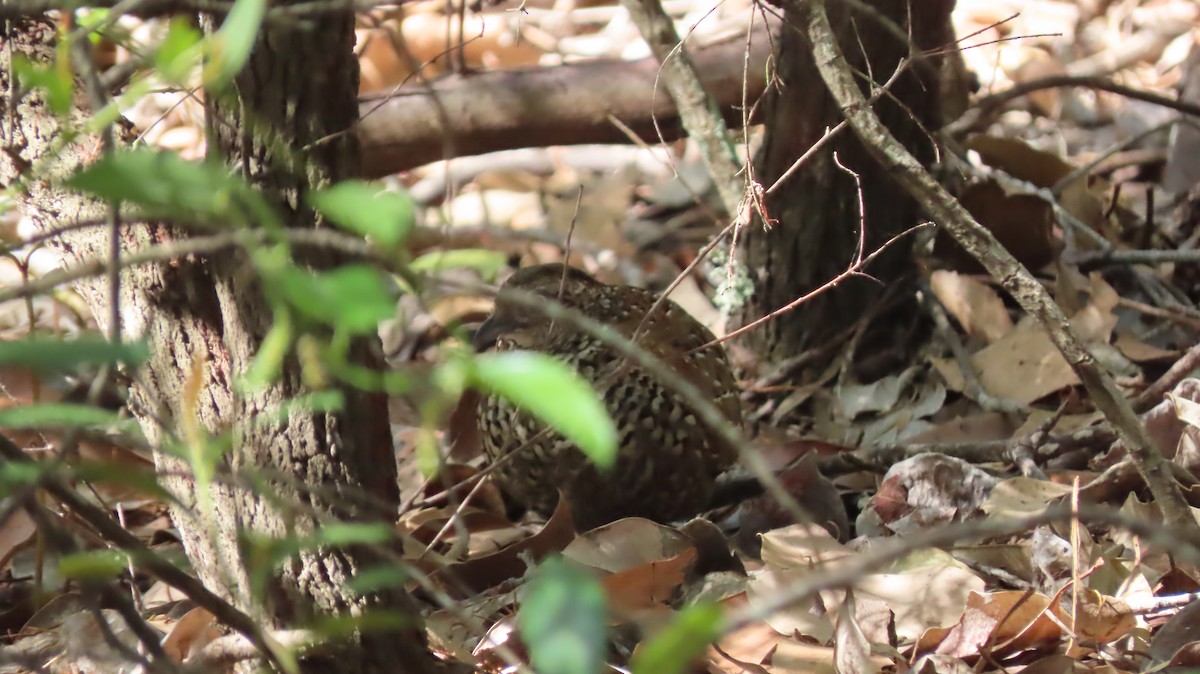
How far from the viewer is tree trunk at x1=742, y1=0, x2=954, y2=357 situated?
302 cm

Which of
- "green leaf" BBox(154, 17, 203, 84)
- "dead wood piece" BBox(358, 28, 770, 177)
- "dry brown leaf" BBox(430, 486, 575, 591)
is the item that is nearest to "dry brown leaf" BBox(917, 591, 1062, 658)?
"dry brown leaf" BBox(430, 486, 575, 591)

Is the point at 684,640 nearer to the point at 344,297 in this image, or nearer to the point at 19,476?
the point at 344,297

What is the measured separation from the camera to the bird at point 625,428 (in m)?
2.77

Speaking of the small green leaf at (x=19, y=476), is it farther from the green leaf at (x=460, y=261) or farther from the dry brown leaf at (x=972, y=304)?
the dry brown leaf at (x=972, y=304)

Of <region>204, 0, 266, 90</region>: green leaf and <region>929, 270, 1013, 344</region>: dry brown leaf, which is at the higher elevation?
<region>204, 0, 266, 90</region>: green leaf

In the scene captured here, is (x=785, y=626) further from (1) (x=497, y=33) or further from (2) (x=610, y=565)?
(1) (x=497, y=33)

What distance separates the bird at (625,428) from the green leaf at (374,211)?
1764 millimetres

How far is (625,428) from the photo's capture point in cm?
277

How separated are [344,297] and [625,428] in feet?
6.74

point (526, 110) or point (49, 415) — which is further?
point (526, 110)

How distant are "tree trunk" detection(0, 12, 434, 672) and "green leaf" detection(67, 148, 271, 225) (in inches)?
29.5

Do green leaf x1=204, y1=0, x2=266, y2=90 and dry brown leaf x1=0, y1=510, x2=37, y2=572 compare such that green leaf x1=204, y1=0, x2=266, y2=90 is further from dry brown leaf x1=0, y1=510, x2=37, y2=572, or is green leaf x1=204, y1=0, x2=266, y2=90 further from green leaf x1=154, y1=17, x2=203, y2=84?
dry brown leaf x1=0, y1=510, x2=37, y2=572

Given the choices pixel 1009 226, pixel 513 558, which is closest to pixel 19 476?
pixel 513 558

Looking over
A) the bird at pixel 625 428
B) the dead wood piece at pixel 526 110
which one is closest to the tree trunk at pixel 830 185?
the bird at pixel 625 428
